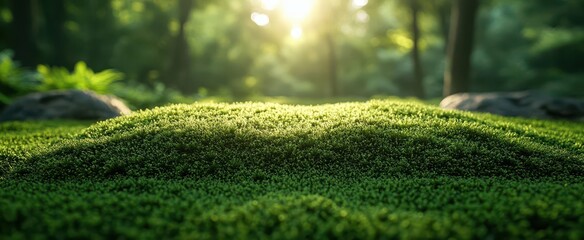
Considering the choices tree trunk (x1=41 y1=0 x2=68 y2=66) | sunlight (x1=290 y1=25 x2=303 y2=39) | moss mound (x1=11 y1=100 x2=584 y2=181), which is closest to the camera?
moss mound (x1=11 y1=100 x2=584 y2=181)

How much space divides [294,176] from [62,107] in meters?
7.89

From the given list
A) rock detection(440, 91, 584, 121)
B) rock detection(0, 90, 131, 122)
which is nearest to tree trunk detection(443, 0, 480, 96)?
rock detection(440, 91, 584, 121)

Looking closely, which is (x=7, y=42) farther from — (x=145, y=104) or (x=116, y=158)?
(x=116, y=158)

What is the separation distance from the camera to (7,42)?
2505cm

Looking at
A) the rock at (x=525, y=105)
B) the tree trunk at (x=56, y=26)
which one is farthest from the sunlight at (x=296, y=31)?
the rock at (x=525, y=105)

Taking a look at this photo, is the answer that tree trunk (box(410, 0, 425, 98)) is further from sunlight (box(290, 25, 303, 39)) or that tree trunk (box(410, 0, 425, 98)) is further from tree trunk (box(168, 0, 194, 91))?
tree trunk (box(168, 0, 194, 91))

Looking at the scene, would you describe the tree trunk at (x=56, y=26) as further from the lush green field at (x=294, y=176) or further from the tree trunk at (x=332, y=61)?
the lush green field at (x=294, y=176)

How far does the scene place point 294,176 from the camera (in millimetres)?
5902

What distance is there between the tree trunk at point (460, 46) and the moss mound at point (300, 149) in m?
7.41

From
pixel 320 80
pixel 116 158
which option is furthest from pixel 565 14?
pixel 116 158

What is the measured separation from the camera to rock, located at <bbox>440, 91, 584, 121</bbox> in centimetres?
1169

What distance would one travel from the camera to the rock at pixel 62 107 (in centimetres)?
1148

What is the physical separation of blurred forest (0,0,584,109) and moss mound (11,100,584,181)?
796 centimetres

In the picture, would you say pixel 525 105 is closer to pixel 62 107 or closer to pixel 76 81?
pixel 62 107
